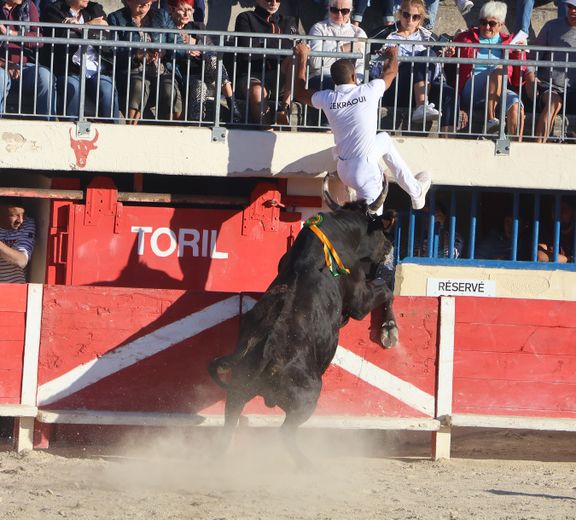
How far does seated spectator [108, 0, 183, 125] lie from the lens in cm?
1005

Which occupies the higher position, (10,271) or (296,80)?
(296,80)

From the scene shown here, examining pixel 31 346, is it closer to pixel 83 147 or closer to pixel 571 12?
pixel 83 147

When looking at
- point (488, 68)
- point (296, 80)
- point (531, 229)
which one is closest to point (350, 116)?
point (296, 80)

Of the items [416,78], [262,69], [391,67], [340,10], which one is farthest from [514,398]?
[340,10]

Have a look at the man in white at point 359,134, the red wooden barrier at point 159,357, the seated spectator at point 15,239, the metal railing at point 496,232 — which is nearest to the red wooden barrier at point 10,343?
the red wooden barrier at point 159,357

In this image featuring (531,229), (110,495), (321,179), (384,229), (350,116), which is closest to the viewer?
(110,495)

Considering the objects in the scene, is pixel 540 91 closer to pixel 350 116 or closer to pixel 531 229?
pixel 531 229

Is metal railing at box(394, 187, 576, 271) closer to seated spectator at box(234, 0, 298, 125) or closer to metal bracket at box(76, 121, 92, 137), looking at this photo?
seated spectator at box(234, 0, 298, 125)

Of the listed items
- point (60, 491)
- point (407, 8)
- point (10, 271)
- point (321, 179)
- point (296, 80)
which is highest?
point (407, 8)

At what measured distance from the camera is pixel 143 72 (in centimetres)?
991

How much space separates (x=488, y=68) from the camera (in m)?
10.4

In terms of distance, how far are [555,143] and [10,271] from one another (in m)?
4.98

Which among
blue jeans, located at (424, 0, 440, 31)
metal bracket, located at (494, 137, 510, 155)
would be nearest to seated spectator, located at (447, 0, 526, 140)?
metal bracket, located at (494, 137, 510, 155)

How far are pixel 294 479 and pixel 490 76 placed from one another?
4466 mm
